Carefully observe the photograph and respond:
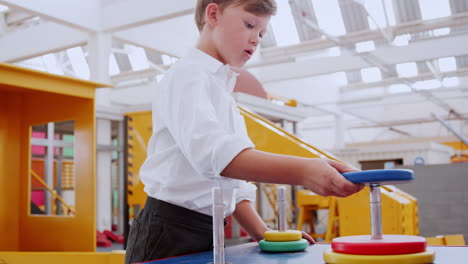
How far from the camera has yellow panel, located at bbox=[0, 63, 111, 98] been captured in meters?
3.50

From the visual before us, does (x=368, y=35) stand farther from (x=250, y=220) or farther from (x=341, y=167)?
(x=341, y=167)

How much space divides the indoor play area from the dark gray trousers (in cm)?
6

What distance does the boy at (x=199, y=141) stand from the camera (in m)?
1.04

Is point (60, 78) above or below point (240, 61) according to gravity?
above

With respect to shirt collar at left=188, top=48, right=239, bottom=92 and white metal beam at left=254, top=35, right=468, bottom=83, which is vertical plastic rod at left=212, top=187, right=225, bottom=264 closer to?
shirt collar at left=188, top=48, right=239, bottom=92

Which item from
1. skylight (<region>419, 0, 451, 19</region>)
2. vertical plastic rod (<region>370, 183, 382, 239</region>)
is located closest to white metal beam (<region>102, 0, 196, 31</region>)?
skylight (<region>419, 0, 451, 19</region>)

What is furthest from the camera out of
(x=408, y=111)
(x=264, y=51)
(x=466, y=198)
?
(x=408, y=111)

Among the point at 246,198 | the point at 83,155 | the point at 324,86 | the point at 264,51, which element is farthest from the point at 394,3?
the point at 246,198

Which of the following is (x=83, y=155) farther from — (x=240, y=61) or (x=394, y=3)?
(x=394, y=3)

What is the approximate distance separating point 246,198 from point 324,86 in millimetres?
15948

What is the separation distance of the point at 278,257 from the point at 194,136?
368mm

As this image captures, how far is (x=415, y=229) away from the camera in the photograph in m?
3.96

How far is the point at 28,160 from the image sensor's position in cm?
450

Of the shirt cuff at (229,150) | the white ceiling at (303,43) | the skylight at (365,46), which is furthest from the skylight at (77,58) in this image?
the shirt cuff at (229,150)
